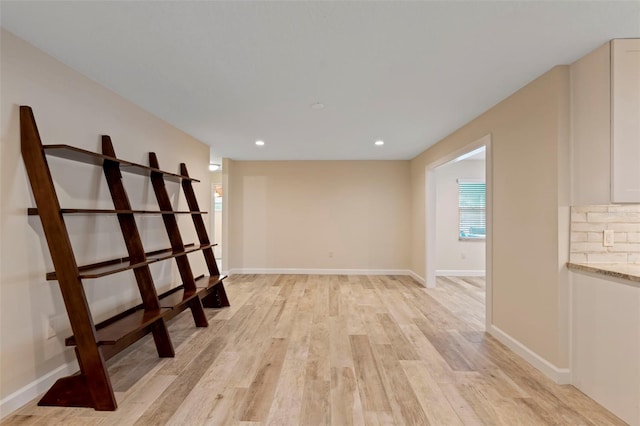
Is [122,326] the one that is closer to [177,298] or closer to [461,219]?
[177,298]

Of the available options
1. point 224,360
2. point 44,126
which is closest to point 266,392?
point 224,360

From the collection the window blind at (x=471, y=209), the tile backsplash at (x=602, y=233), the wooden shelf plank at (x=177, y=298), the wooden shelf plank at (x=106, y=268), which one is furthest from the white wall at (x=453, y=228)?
the wooden shelf plank at (x=106, y=268)

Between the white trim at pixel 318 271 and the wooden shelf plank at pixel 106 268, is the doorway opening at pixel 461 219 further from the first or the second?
the wooden shelf plank at pixel 106 268

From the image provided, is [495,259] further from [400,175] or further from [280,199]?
[280,199]

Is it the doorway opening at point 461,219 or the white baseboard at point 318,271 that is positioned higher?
the doorway opening at point 461,219

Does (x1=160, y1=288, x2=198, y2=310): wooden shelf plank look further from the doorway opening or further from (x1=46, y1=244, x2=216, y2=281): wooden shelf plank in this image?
the doorway opening

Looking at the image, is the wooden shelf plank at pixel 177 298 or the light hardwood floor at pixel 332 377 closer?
the light hardwood floor at pixel 332 377

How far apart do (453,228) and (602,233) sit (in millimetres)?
3975

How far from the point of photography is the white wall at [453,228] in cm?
607

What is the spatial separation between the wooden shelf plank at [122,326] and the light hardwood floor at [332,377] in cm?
38

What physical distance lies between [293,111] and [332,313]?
8.08 feet

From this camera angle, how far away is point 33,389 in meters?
1.97

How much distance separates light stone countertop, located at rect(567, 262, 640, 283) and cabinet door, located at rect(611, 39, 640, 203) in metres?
0.45

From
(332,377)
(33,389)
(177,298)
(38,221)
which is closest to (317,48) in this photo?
(38,221)
